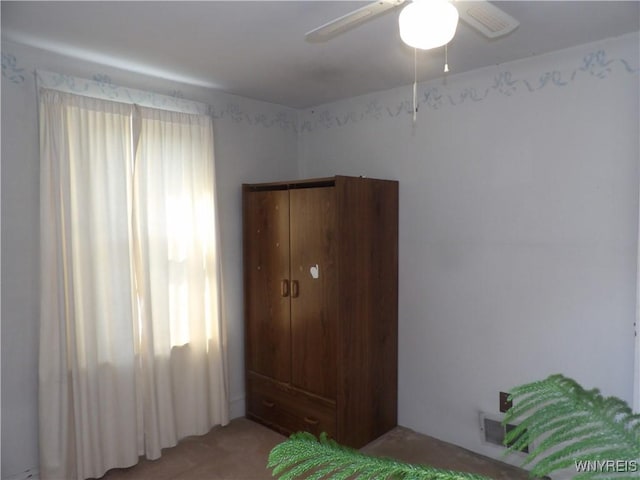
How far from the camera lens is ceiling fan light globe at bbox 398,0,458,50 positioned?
4.24ft

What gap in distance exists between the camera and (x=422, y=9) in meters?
1.30

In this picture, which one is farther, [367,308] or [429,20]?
[367,308]

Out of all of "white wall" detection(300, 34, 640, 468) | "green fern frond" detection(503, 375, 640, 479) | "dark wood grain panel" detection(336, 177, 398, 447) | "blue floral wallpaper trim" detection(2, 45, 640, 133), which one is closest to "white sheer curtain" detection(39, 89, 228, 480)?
"blue floral wallpaper trim" detection(2, 45, 640, 133)

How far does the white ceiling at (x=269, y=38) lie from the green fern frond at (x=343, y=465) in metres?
1.66

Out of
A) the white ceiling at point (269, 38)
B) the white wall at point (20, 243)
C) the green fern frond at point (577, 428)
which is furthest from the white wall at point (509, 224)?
the white wall at point (20, 243)

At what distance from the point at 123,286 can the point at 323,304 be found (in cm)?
116

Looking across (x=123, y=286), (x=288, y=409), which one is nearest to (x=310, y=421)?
(x=288, y=409)

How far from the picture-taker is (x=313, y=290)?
279cm

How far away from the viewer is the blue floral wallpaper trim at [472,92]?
7.24 ft

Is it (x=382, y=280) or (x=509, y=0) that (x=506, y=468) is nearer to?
(x=382, y=280)

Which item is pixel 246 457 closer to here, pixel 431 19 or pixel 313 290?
pixel 313 290

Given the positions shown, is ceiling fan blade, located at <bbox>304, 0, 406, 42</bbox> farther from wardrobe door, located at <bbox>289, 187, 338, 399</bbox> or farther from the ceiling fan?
wardrobe door, located at <bbox>289, 187, 338, 399</bbox>

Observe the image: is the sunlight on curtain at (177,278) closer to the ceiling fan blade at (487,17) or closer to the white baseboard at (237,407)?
the white baseboard at (237,407)

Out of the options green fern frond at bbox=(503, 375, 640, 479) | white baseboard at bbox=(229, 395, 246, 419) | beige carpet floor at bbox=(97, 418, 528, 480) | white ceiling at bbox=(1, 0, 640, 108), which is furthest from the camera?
white baseboard at bbox=(229, 395, 246, 419)
